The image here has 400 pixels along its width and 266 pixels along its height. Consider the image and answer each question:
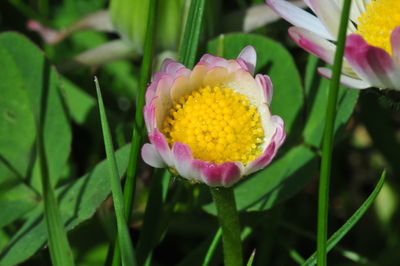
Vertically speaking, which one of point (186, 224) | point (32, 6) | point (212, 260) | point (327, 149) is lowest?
point (186, 224)

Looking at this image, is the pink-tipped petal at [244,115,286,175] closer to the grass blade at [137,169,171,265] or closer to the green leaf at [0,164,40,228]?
the grass blade at [137,169,171,265]

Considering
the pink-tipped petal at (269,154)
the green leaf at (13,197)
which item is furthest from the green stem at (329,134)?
the green leaf at (13,197)

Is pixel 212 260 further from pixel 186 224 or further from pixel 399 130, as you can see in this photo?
pixel 399 130

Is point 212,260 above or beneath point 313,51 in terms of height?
beneath

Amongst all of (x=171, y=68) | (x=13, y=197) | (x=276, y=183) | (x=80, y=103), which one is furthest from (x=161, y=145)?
(x=80, y=103)

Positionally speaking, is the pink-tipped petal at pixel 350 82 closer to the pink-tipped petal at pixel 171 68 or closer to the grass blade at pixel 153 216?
the pink-tipped petal at pixel 171 68

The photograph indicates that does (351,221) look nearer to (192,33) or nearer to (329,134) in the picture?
(329,134)

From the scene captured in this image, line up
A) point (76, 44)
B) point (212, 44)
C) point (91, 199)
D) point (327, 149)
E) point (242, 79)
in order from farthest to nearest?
point (76, 44) → point (212, 44) → point (91, 199) → point (242, 79) → point (327, 149)

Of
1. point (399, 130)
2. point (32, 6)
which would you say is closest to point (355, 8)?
point (399, 130)
